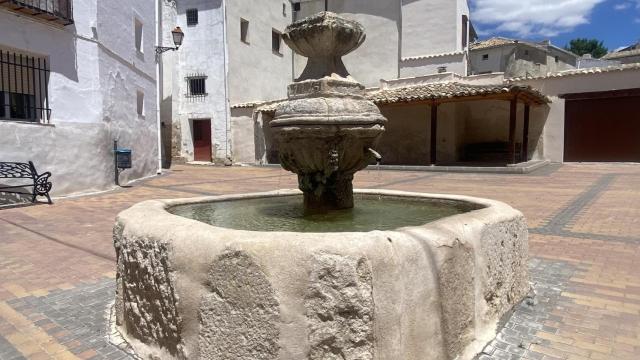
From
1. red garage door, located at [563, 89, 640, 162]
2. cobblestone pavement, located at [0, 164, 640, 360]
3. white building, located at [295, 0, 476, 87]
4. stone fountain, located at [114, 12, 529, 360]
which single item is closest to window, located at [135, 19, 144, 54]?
cobblestone pavement, located at [0, 164, 640, 360]

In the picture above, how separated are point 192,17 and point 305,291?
20997 millimetres

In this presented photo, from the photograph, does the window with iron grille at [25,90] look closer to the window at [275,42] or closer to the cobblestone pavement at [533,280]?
the cobblestone pavement at [533,280]

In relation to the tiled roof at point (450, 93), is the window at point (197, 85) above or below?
above

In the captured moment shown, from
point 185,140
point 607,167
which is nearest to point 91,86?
point 185,140

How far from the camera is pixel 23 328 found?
2.76 metres

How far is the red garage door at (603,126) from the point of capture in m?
15.9

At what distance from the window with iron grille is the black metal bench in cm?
129

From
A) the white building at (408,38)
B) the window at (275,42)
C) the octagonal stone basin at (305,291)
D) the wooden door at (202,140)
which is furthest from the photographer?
the window at (275,42)

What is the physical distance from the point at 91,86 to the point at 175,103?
10989 mm

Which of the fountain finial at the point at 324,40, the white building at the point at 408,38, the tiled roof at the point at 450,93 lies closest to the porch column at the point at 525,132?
the tiled roof at the point at 450,93

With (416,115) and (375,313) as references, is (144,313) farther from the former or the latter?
(416,115)

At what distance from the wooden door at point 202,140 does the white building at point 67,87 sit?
869cm

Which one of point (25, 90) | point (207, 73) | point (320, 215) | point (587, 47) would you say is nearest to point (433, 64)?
point (207, 73)

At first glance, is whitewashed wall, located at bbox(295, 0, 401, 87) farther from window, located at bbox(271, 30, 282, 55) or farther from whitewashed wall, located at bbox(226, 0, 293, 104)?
whitewashed wall, located at bbox(226, 0, 293, 104)
